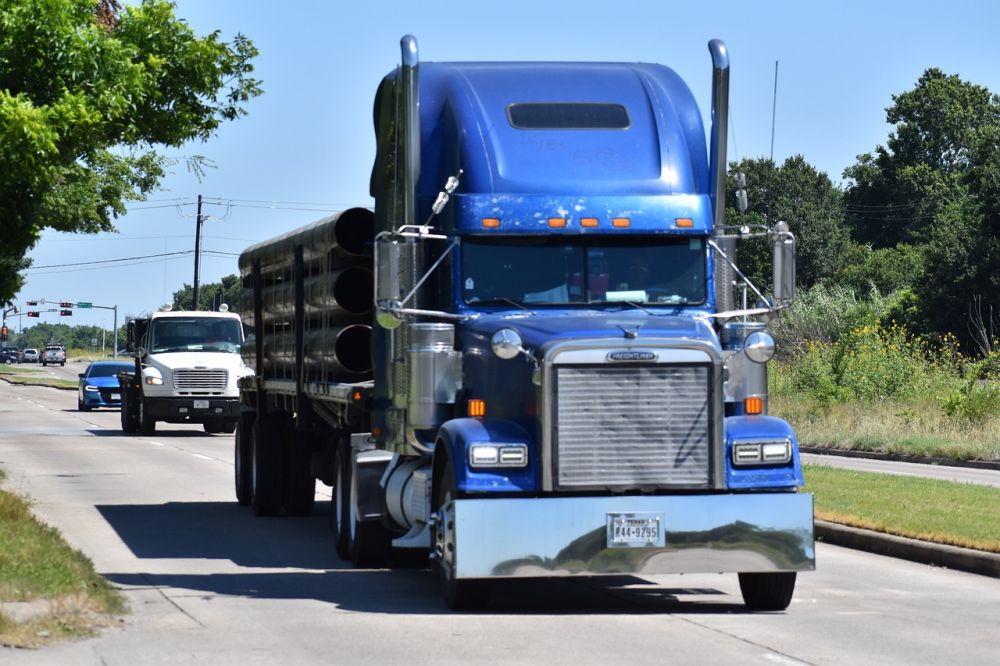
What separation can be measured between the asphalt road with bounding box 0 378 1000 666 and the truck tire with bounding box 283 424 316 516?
0.40 meters

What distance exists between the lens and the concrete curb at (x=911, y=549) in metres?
14.4

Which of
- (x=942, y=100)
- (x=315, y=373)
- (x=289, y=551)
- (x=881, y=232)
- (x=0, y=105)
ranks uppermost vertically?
(x=942, y=100)

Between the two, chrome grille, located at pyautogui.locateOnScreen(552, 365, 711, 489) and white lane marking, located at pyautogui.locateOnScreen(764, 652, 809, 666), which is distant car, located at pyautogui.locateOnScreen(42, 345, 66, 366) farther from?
white lane marking, located at pyautogui.locateOnScreen(764, 652, 809, 666)

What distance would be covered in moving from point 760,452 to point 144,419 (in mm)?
28421

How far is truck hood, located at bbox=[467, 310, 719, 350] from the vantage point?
11555 mm

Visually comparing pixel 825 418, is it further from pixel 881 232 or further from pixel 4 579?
pixel 881 232

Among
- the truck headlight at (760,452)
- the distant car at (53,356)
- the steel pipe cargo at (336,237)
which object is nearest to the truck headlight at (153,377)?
the steel pipe cargo at (336,237)

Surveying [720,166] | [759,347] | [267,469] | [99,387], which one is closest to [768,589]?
[759,347]

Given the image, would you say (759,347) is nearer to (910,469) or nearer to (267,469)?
(267,469)

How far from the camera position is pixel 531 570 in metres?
11.2

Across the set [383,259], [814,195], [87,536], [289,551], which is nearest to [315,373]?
[289,551]

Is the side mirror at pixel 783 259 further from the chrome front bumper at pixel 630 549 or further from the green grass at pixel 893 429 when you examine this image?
the green grass at pixel 893 429

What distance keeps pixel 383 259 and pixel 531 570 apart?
2473 millimetres

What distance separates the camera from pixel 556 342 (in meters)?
11.4
